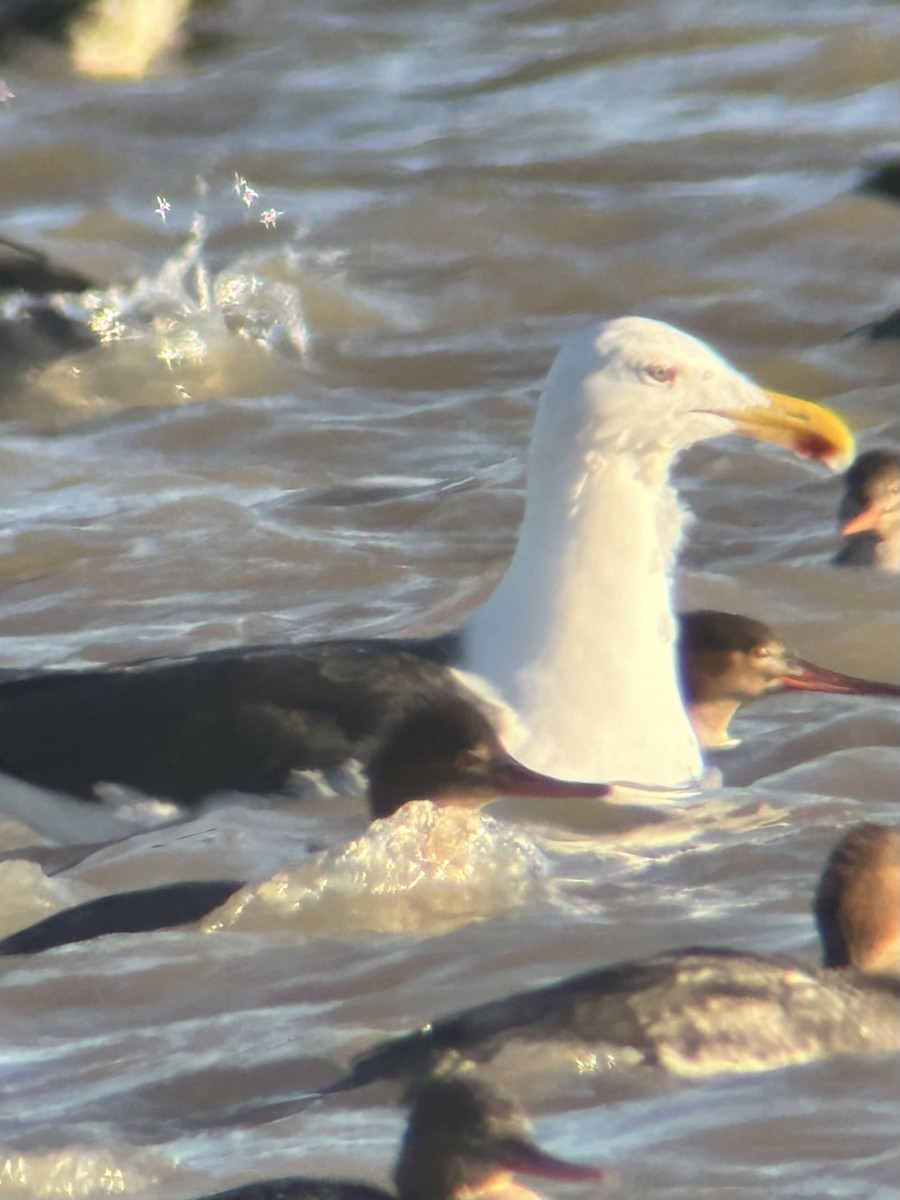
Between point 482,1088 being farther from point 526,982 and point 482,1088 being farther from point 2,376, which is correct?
point 2,376

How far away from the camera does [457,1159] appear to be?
15.3ft

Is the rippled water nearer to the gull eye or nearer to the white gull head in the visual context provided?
the white gull head

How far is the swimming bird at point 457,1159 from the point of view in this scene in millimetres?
4598

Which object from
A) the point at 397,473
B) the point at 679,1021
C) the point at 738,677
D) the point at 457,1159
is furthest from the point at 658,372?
the point at 397,473

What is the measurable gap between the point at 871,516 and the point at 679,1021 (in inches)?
175

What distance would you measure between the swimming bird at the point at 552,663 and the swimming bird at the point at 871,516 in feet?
7.10

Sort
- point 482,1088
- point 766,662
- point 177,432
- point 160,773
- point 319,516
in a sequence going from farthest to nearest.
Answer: point 177,432, point 319,516, point 766,662, point 160,773, point 482,1088

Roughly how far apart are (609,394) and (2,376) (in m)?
5.82

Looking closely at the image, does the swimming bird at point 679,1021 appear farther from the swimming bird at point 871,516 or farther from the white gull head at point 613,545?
the swimming bird at point 871,516

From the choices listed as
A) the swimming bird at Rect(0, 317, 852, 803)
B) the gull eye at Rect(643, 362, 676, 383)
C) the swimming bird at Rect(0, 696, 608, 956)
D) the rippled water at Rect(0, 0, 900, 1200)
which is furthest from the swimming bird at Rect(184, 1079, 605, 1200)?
the gull eye at Rect(643, 362, 676, 383)

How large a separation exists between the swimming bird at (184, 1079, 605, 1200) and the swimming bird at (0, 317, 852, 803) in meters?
1.97

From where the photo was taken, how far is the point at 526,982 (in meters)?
5.82

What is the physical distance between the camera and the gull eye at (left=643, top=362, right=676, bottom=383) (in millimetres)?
7176

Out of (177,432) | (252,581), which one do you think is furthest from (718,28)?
(252,581)
